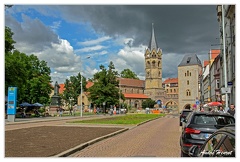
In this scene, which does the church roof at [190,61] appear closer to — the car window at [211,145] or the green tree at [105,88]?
the green tree at [105,88]

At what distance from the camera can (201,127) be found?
9.32 meters

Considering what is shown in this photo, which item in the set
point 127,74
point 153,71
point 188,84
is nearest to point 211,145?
point 188,84

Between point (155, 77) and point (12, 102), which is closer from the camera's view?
point (12, 102)

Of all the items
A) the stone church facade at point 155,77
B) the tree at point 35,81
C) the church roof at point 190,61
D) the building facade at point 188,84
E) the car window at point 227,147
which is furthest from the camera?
the stone church facade at point 155,77

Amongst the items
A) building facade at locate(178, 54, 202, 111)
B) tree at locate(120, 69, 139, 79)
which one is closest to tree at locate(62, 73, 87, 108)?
tree at locate(120, 69, 139, 79)

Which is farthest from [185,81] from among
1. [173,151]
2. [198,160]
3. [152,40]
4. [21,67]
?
[198,160]

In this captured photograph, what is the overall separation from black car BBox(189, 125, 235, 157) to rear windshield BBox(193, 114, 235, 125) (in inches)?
187

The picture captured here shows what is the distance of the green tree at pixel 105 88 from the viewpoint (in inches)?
3007

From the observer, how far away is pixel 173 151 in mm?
11336

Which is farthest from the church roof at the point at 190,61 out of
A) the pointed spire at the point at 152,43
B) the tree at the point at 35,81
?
the tree at the point at 35,81

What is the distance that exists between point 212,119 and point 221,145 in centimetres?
578

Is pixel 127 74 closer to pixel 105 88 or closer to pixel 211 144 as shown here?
pixel 105 88

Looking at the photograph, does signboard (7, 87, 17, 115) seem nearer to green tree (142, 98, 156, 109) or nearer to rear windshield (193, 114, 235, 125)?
rear windshield (193, 114, 235, 125)

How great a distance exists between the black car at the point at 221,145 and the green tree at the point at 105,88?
71340mm
